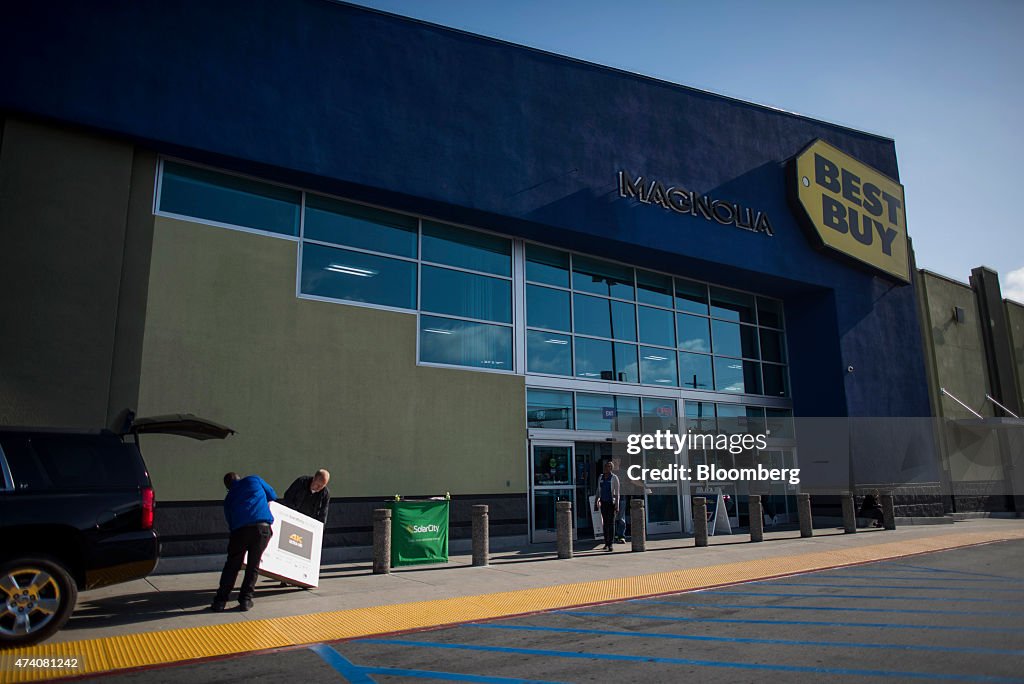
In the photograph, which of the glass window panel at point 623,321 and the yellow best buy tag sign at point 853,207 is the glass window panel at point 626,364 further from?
the yellow best buy tag sign at point 853,207

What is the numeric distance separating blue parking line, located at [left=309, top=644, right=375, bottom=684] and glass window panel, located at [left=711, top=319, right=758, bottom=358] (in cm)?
1622

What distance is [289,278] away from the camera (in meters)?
13.0

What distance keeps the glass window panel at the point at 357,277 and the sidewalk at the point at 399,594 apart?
16.9 feet

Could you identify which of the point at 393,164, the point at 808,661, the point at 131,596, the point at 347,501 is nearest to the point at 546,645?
the point at 808,661

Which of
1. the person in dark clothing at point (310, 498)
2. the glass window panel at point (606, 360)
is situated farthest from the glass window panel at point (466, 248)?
the person in dark clothing at point (310, 498)

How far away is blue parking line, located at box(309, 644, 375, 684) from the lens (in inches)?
217

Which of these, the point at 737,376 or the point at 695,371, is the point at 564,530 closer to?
the point at 695,371

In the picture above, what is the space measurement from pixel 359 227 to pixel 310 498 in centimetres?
630

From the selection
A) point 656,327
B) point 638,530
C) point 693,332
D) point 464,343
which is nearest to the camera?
point 638,530

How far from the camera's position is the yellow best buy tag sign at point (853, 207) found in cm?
2169

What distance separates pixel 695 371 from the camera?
64.8 feet

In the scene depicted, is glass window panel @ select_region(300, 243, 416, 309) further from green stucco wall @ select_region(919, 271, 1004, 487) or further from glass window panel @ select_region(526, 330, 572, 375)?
→ green stucco wall @ select_region(919, 271, 1004, 487)

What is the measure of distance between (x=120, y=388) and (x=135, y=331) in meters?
0.96

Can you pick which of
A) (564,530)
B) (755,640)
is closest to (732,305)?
(564,530)
